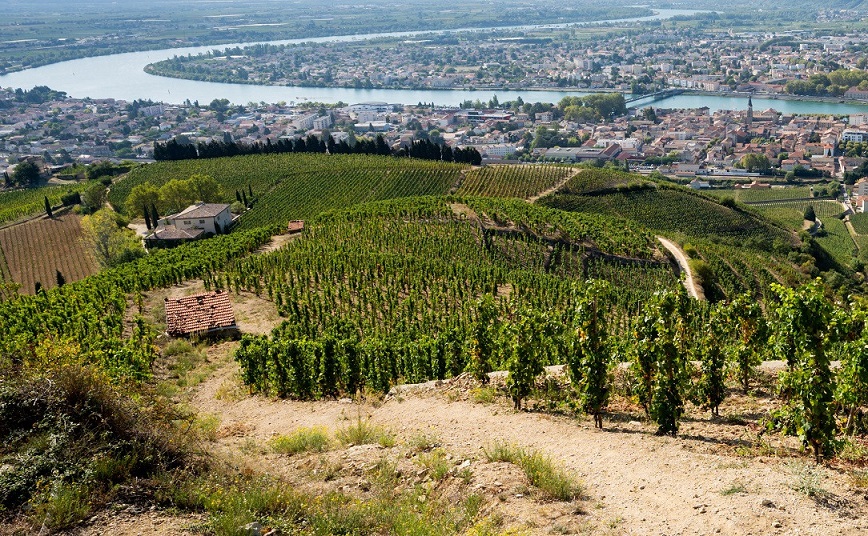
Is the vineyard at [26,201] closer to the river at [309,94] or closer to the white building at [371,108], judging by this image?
the white building at [371,108]

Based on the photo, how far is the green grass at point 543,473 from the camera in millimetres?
9703

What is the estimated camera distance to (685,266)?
38812mm

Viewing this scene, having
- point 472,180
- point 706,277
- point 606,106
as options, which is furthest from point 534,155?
point 706,277

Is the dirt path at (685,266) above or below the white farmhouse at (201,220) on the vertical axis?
below

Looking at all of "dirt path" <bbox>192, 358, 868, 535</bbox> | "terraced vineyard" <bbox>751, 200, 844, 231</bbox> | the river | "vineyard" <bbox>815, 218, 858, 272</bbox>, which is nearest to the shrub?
"dirt path" <bbox>192, 358, 868, 535</bbox>

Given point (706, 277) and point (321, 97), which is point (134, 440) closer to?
point (706, 277)

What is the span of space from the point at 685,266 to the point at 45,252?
42.0 meters

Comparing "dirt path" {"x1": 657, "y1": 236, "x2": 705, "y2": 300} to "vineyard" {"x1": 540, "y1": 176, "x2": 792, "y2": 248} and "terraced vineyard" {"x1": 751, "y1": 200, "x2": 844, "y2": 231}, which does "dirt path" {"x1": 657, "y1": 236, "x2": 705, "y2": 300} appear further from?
"terraced vineyard" {"x1": 751, "y1": 200, "x2": 844, "y2": 231}

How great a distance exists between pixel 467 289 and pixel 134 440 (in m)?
21.5

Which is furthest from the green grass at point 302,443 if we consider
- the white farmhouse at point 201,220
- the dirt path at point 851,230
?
the dirt path at point 851,230

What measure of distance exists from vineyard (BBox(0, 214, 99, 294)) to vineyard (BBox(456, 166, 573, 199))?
95.6 ft

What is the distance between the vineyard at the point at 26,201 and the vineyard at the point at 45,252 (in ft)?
7.74

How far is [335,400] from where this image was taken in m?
17.3

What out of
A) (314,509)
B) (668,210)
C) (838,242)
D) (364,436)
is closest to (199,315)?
(364,436)
